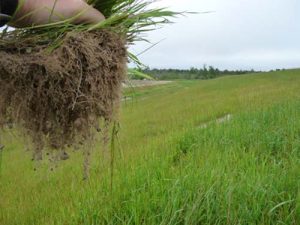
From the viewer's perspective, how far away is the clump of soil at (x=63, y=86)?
1237 mm

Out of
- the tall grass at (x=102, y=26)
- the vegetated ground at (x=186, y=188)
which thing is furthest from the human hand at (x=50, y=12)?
the vegetated ground at (x=186, y=188)

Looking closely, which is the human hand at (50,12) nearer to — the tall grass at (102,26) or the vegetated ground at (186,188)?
the tall grass at (102,26)

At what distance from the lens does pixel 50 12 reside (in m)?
→ 1.33

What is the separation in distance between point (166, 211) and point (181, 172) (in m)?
0.64

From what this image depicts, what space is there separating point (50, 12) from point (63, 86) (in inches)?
15.5

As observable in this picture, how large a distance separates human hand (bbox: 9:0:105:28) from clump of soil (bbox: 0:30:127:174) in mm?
116

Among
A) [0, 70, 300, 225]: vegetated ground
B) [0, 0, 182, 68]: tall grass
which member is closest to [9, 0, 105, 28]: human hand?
[0, 0, 182, 68]: tall grass

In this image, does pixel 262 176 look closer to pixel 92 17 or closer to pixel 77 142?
pixel 77 142

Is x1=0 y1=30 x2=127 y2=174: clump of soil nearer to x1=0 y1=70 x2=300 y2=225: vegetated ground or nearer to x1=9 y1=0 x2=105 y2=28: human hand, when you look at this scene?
x1=9 y1=0 x2=105 y2=28: human hand

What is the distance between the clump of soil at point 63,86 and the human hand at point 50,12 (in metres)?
0.12

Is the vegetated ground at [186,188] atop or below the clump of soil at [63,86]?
below

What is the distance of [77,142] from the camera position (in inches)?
61.8

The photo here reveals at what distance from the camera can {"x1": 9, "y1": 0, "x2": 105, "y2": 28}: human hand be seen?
1.29 m

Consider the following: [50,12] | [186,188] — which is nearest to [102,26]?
[50,12]
